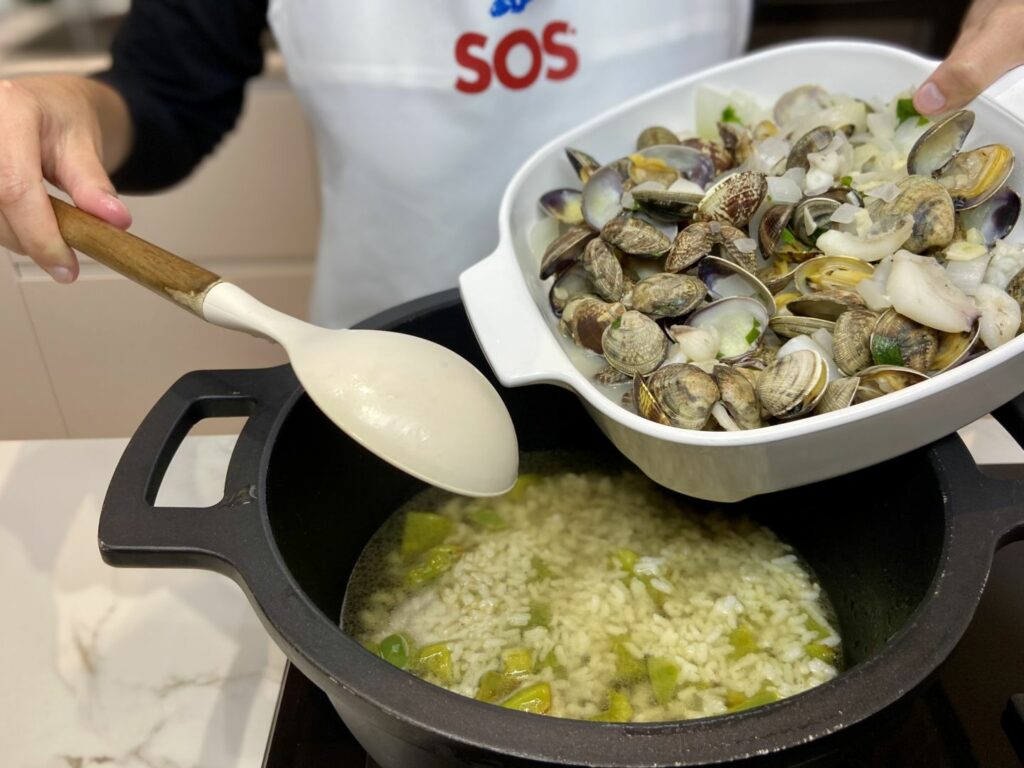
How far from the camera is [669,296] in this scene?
691mm

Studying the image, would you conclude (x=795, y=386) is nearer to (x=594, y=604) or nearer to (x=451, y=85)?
(x=594, y=604)

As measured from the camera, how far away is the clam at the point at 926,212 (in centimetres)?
67

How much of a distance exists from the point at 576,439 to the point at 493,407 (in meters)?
0.28

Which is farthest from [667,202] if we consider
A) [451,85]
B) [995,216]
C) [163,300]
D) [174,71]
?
[163,300]

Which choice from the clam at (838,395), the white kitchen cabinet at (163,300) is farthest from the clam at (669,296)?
the white kitchen cabinet at (163,300)

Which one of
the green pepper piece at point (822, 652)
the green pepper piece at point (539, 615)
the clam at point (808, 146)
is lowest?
the green pepper piece at point (539, 615)

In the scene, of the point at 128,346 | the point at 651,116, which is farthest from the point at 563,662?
the point at 128,346

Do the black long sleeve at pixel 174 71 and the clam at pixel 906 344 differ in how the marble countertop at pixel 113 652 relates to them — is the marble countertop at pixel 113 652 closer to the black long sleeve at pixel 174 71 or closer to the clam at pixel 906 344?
the black long sleeve at pixel 174 71

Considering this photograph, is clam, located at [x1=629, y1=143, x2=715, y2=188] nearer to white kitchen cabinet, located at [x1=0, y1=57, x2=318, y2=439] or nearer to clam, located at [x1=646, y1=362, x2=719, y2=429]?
clam, located at [x1=646, y1=362, x2=719, y2=429]

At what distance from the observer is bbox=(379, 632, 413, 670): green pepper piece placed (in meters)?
0.76

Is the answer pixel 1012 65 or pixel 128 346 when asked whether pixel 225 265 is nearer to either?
pixel 128 346

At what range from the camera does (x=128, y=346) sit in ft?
6.67

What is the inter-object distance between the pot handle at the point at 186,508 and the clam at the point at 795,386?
0.37 meters

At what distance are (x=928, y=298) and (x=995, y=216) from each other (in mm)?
135
